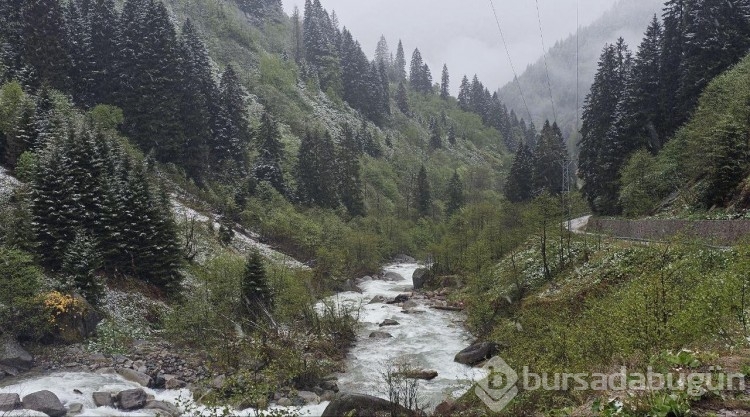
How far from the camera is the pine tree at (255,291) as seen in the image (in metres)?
32.9

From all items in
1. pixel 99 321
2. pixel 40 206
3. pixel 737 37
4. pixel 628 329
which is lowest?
pixel 99 321

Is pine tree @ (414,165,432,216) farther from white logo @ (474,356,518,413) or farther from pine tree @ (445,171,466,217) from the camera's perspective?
white logo @ (474,356,518,413)

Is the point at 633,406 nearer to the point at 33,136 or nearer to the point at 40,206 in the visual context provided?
the point at 40,206

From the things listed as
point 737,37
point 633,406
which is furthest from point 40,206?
point 737,37

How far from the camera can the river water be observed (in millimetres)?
21469

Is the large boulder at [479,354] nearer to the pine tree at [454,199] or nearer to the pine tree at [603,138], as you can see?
the pine tree at [603,138]

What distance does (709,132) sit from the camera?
33.7m

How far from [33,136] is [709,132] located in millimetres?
55757

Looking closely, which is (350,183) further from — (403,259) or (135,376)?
(135,376)

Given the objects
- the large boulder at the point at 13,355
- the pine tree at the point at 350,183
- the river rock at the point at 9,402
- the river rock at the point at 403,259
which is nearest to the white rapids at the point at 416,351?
the river rock at the point at 9,402

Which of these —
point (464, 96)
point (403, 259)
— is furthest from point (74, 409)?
point (464, 96)

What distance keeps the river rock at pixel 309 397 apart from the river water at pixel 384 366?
1.69 ft

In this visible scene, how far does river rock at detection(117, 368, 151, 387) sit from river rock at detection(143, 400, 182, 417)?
8.46 feet

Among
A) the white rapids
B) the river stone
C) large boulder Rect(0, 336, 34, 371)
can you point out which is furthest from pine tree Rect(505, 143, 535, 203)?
the river stone
